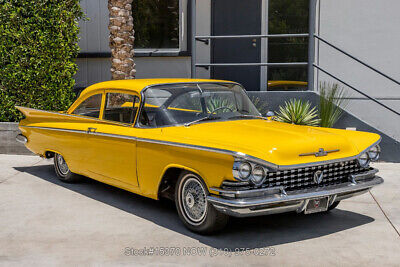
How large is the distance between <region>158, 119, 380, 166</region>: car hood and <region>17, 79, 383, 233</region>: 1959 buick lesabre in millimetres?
10

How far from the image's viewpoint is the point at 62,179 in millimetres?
7707

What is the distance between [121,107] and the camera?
644 centimetres

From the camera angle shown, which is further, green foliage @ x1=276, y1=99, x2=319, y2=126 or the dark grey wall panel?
the dark grey wall panel

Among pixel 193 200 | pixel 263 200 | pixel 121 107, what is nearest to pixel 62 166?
pixel 121 107

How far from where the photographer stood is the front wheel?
16.7 feet

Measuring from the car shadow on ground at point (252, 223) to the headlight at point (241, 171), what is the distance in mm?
719

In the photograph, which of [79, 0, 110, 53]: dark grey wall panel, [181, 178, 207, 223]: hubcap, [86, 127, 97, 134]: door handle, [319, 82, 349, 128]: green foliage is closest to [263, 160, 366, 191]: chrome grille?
[181, 178, 207, 223]: hubcap

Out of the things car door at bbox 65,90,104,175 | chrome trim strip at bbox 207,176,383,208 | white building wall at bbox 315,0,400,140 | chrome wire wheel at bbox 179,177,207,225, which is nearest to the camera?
chrome trim strip at bbox 207,176,383,208

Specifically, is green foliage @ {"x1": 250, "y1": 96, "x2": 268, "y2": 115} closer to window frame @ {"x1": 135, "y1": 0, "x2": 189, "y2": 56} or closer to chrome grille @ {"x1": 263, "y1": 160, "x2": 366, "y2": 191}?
window frame @ {"x1": 135, "y1": 0, "x2": 189, "y2": 56}

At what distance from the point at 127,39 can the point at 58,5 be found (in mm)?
1448

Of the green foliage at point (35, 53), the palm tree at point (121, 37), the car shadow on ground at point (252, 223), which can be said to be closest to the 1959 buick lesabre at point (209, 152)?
the car shadow on ground at point (252, 223)

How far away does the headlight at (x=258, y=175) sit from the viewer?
4.76 m

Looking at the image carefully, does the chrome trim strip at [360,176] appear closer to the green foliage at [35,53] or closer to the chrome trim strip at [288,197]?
the chrome trim strip at [288,197]

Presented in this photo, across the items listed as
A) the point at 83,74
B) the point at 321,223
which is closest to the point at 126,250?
the point at 321,223
